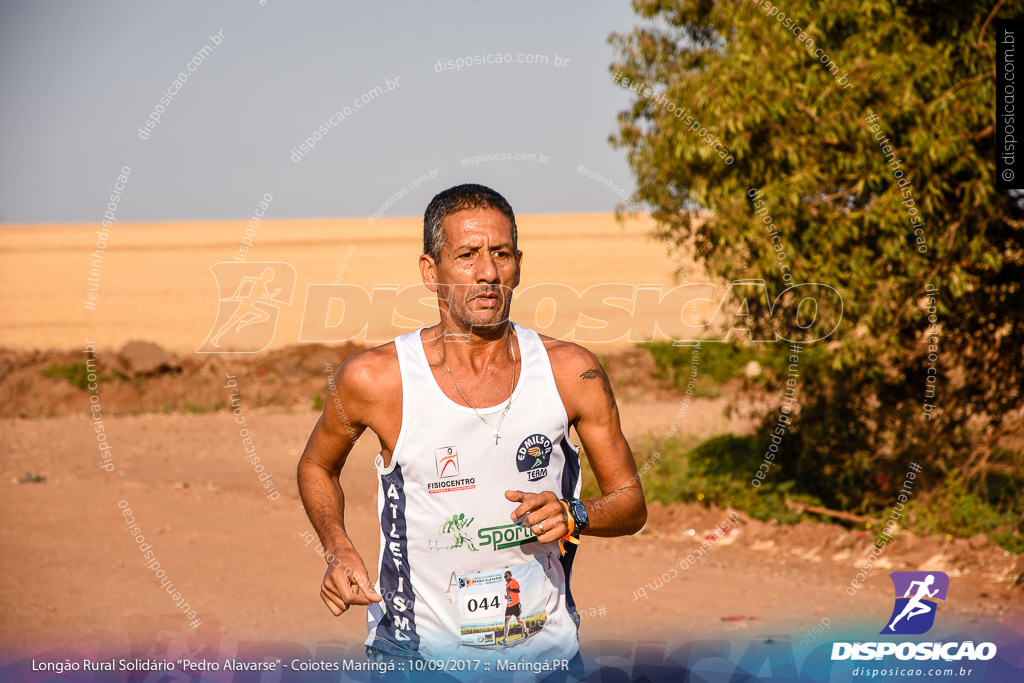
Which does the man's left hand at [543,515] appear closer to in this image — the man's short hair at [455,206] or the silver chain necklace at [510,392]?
the silver chain necklace at [510,392]

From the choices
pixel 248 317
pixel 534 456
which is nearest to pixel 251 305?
pixel 248 317

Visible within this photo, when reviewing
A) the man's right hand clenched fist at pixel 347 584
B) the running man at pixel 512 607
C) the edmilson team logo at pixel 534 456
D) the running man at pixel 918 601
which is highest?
the edmilson team logo at pixel 534 456

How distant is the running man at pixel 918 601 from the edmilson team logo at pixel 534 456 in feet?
14.2

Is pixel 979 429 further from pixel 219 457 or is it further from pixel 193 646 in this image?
pixel 219 457

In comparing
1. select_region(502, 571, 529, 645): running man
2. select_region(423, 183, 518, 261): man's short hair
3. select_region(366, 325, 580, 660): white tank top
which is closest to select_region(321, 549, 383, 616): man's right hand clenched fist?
select_region(366, 325, 580, 660): white tank top

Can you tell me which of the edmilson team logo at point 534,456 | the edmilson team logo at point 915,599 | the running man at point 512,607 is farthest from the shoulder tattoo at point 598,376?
the edmilson team logo at point 915,599

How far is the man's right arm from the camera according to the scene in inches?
105

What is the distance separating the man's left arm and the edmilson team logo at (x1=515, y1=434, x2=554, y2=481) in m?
0.12

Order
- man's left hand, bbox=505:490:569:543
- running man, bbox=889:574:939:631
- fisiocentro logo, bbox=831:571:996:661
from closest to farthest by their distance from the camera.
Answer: man's left hand, bbox=505:490:569:543 → fisiocentro logo, bbox=831:571:996:661 → running man, bbox=889:574:939:631

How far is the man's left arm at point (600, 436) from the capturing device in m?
2.79

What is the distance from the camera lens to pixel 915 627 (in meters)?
6.20

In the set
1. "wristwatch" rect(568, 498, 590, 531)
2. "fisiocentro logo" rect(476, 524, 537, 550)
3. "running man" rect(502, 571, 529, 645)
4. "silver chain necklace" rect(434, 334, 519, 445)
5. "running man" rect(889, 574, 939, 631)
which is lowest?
"running man" rect(889, 574, 939, 631)

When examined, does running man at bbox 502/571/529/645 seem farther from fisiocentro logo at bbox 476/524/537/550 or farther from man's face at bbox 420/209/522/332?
man's face at bbox 420/209/522/332
